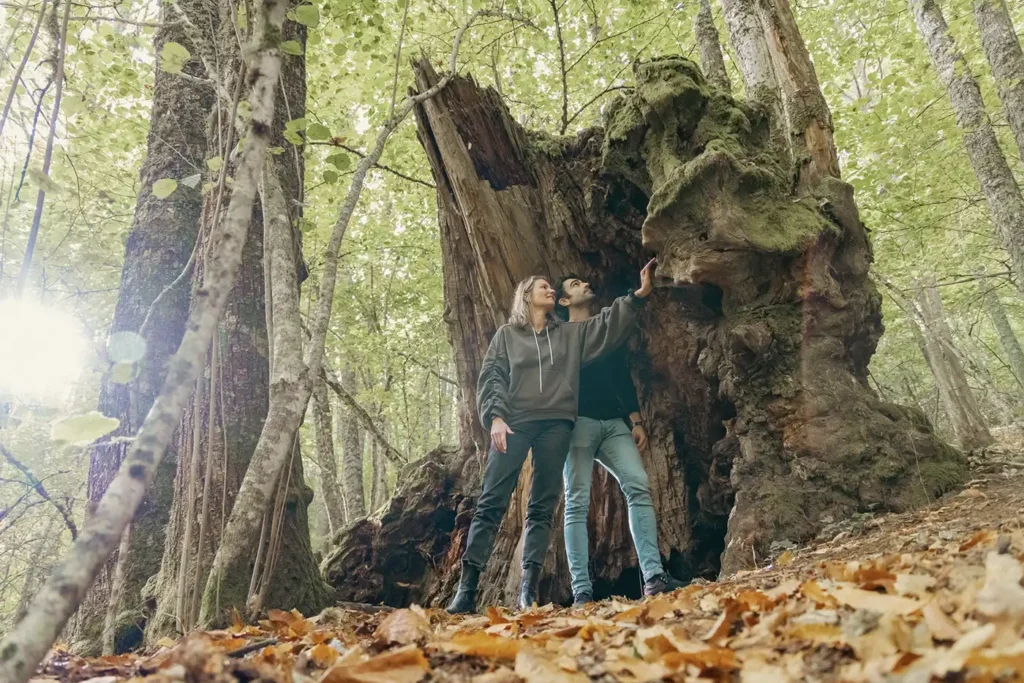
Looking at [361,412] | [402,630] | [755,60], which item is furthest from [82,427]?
[755,60]

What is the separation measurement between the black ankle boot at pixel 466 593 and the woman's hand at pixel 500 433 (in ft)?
2.60

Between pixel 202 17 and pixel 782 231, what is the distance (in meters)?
4.73

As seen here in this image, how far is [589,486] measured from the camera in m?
4.24

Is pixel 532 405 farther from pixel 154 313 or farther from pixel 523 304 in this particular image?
pixel 154 313

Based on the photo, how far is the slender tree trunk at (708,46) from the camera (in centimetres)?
654

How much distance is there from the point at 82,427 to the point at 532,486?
2.93 meters

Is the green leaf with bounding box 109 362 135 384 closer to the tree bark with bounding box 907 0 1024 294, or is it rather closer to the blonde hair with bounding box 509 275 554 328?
the blonde hair with bounding box 509 275 554 328

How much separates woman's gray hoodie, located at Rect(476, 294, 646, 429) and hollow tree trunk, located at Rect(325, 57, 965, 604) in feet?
2.06

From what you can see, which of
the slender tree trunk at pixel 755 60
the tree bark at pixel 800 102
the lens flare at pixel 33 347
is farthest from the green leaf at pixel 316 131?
the slender tree trunk at pixel 755 60

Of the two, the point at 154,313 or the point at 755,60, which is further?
the point at 755,60

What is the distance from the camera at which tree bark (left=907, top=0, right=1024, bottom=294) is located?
6953 mm

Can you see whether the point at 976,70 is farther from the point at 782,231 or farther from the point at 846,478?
the point at 846,478

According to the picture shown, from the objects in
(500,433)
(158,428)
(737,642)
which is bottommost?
(737,642)

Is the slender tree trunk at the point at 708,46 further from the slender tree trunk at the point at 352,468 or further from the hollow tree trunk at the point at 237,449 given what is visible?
the slender tree trunk at the point at 352,468
